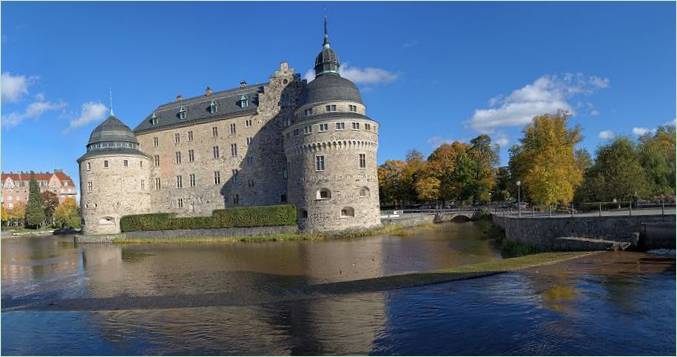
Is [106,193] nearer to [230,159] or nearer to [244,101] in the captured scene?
[230,159]

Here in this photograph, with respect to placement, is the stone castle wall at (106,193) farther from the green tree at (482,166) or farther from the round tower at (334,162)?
the green tree at (482,166)

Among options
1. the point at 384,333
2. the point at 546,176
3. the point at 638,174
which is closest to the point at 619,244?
the point at 384,333

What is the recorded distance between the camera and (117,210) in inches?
1965

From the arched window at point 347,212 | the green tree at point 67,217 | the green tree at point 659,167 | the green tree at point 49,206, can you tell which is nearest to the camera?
the green tree at point 659,167

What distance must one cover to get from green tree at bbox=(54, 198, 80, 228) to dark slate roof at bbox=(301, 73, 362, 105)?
5226 centimetres

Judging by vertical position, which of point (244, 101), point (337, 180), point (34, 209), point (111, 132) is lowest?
point (34, 209)

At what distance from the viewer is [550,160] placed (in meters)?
38.3

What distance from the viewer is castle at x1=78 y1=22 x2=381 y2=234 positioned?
1603 inches

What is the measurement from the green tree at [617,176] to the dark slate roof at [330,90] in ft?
76.6

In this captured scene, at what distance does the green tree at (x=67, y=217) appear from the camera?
2891 inches

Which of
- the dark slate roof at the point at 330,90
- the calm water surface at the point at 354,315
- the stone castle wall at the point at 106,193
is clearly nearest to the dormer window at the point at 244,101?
the dark slate roof at the point at 330,90

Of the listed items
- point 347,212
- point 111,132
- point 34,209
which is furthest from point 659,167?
point 34,209

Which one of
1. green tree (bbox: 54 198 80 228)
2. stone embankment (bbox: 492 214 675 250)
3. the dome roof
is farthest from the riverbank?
green tree (bbox: 54 198 80 228)

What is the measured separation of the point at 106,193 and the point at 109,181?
1.43m
